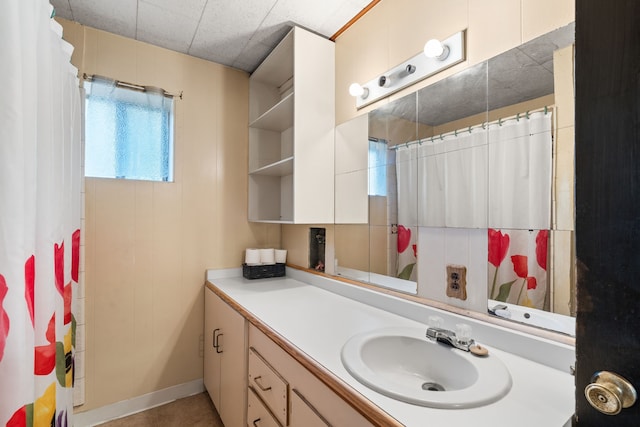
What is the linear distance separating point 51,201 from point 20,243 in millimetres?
317

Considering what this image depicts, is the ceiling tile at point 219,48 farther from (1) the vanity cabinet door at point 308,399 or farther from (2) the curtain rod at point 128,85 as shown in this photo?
(1) the vanity cabinet door at point 308,399

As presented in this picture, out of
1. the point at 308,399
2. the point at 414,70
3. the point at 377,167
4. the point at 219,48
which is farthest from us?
the point at 219,48

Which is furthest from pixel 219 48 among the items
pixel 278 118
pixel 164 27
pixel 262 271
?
pixel 262 271

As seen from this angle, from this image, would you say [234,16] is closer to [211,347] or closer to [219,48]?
[219,48]

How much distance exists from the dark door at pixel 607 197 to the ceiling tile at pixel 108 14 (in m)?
1.99

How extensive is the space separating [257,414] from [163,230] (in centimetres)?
131

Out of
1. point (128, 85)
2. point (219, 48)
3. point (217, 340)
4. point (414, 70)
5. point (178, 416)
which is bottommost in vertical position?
point (178, 416)

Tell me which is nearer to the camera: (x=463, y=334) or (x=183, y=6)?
(x=463, y=334)

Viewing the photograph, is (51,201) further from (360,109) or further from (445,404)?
(360,109)

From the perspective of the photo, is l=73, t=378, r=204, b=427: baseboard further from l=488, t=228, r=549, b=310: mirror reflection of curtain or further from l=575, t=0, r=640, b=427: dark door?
l=575, t=0, r=640, b=427: dark door

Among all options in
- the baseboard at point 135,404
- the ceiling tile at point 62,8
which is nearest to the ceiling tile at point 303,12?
the ceiling tile at point 62,8

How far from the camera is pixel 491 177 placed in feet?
3.55

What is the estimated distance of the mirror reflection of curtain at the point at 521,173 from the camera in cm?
95

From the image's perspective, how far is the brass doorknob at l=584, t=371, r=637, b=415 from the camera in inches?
18.1
